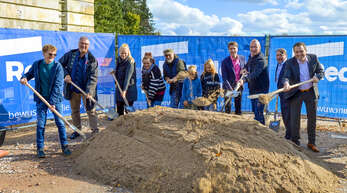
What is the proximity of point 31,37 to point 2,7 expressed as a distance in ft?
13.1

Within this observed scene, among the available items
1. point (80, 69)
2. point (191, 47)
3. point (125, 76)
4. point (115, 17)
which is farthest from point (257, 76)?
point (115, 17)

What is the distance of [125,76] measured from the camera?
269 inches

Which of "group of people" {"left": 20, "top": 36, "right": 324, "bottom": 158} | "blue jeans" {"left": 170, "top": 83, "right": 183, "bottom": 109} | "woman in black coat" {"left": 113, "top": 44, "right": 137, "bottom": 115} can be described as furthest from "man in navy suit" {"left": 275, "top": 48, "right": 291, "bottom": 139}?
"woman in black coat" {"left": 113, "top": 44, "right": 137, "bottom": 115}

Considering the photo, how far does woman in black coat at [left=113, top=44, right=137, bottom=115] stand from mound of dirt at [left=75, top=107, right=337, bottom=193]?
181 cm

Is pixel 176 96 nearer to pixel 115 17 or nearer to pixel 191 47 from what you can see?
pixel 191 47

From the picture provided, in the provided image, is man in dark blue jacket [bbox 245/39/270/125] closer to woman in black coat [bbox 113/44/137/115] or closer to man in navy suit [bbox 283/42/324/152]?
man in navy suit [bbox 283/42/324/152]

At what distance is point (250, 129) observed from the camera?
15.2ft

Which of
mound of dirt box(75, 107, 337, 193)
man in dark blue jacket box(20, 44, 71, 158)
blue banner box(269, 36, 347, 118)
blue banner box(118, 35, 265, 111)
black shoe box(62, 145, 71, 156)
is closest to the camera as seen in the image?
mound of dirt box(75, 107, 337, 193)

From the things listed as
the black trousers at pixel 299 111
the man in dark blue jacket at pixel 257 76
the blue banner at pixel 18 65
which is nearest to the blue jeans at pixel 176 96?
the man in dark blue jacket at pixel 257 76

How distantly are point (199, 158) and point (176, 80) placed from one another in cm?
283

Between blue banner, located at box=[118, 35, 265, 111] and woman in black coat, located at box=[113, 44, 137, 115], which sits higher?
blue banner, located at box=[118, 35, 265, 111]

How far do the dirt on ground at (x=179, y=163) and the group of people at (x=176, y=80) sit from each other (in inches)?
31.9

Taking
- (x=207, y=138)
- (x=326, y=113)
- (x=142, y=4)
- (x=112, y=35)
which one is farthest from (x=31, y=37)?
(x=142, y=4)

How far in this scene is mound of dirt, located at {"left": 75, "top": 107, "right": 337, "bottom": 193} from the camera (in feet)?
13.1
